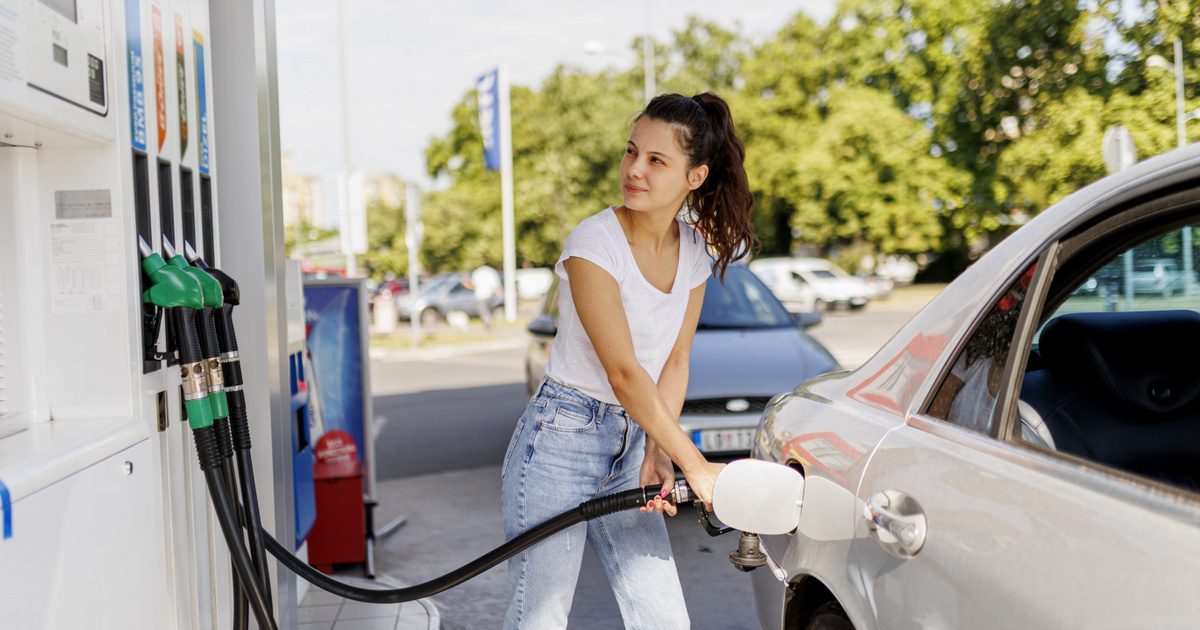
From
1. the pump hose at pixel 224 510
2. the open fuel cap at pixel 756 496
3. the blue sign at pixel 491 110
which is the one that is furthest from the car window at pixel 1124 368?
the blue sign at pixel 491 110

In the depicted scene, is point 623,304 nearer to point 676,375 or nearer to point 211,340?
point 676,375

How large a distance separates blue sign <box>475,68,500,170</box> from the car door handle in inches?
1068

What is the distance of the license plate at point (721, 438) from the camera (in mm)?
6688

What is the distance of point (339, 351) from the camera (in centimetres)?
645

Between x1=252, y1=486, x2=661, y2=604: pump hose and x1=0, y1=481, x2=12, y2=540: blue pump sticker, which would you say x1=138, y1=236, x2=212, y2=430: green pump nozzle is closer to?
x1=252, y1=486, x2=661, y2=604: pump hose

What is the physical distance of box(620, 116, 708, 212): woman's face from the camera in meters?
2.69

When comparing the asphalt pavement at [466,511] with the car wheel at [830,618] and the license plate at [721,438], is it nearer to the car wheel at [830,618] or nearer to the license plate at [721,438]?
the license plate at [721,438]

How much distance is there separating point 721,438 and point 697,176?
4.09m

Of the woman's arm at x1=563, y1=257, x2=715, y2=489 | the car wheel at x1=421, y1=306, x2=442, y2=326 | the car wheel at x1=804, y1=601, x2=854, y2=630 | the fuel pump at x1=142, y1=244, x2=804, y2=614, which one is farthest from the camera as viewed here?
the car wheel at x1=421, y1=306, x2=442, y2=326

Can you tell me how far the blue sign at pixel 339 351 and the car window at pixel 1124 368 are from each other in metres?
4.66

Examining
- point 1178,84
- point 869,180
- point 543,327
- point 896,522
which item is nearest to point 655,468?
point 896,522

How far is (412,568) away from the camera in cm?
606

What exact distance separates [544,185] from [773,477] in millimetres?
48556

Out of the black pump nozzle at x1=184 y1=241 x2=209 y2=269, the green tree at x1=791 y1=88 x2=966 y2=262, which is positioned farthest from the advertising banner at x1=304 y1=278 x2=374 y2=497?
the green tree at x1=791 y1=88 x2=966 y2=262
